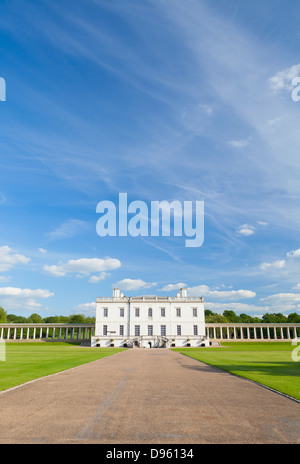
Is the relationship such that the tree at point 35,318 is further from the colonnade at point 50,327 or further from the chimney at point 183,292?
the chimney at point 183,292

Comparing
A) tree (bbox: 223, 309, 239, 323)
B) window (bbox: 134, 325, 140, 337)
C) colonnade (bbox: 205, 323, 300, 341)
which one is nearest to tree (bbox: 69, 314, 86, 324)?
tree (bbox: 223, 309, 239, 323)

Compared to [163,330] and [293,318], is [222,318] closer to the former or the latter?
[293,318]

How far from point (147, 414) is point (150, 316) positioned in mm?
80909

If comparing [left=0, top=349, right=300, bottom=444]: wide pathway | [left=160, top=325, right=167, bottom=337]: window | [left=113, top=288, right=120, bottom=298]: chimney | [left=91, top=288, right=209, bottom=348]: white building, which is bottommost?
[left=0, top=349, right=300, bottom=444]: wide pathway

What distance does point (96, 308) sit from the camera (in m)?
89.4

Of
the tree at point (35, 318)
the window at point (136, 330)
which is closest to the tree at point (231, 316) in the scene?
the window at point (136, 330)

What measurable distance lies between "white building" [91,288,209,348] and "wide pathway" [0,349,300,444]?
7450cm

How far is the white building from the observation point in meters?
87.7

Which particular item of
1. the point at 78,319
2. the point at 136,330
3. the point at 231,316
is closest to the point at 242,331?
the point at 136,330

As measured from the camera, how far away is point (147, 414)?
946cm

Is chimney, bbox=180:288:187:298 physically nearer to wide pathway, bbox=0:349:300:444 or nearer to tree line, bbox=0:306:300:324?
tree line, bbox=0:306:300:324
